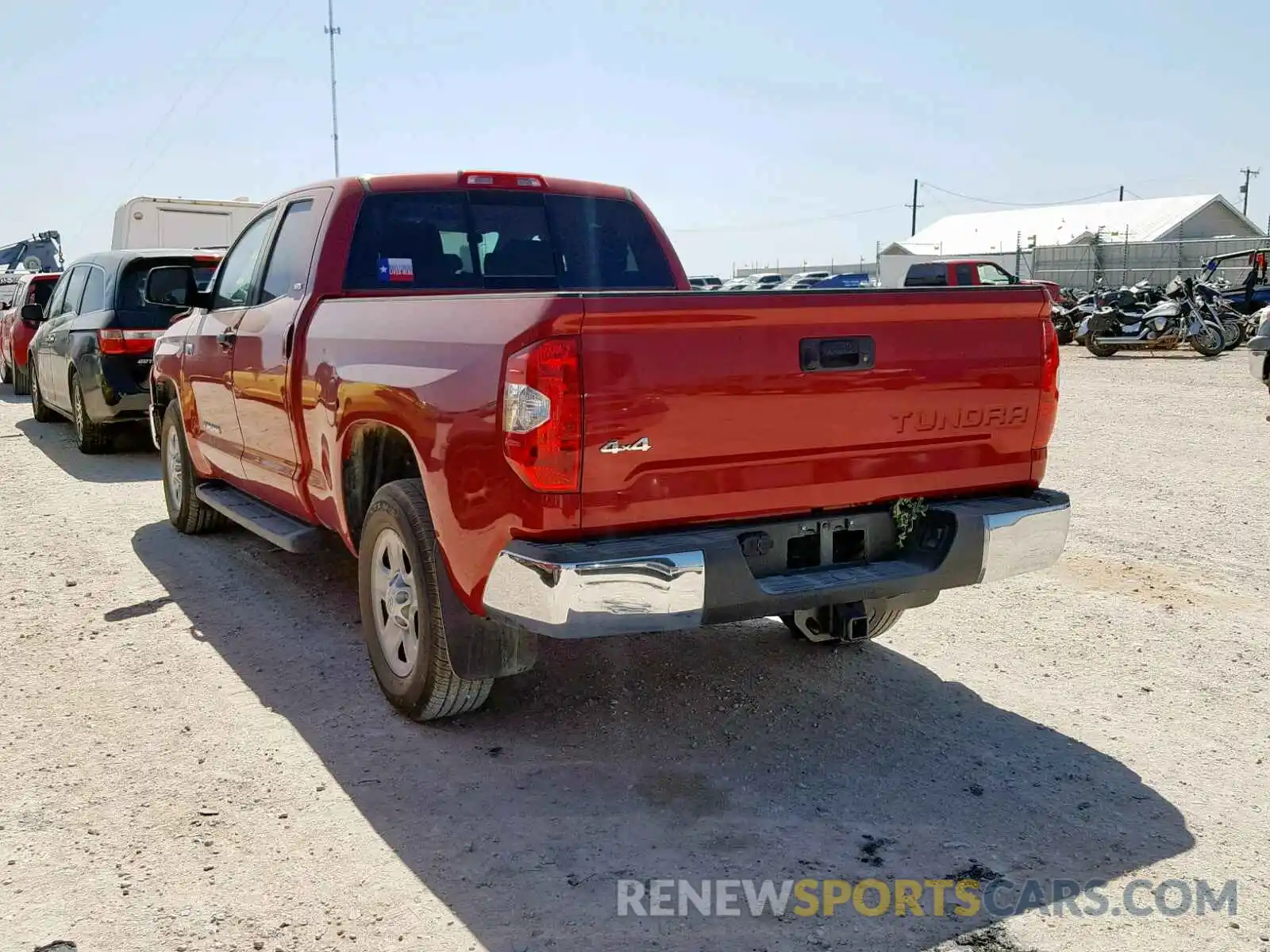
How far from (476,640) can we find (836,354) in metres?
1.50

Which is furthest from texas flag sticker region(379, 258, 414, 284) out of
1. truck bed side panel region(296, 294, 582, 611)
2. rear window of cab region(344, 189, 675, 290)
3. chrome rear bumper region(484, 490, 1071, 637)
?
chrome rear bumper region(484, 490, 1071, 637)

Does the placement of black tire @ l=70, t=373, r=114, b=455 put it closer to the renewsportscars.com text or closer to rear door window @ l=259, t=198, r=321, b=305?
rear door window @ l=259, t=198, r=321, b=305

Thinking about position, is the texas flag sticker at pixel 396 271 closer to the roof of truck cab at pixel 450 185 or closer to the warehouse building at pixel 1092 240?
the roof of truck cab at pixel 450 185

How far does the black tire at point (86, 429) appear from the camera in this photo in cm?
1055

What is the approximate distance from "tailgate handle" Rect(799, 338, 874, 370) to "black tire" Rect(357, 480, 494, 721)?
1.37 m

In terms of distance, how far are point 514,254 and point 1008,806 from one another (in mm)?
3272

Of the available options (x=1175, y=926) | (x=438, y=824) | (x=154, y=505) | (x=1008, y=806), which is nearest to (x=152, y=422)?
(x=154, y=505)

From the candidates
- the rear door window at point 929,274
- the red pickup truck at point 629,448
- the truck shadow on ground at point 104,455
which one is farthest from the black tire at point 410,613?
the rear door window at point 929,274

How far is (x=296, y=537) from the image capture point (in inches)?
203

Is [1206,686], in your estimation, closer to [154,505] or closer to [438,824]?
[438,824]

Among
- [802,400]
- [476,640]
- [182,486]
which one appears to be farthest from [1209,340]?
[476,640]

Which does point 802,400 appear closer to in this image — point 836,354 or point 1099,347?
point 836,354

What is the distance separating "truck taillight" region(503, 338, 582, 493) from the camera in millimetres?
3268

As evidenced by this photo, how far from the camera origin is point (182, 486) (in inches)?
285
